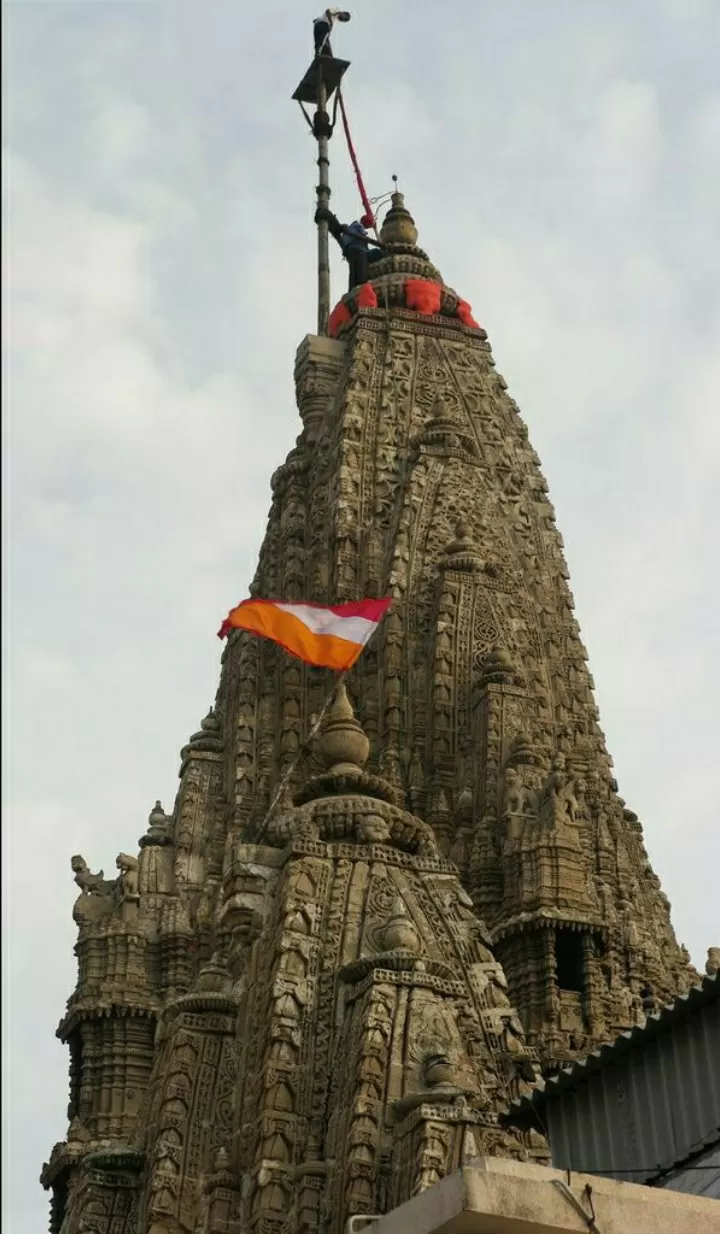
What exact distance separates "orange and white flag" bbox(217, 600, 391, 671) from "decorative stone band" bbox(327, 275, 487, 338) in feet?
56.8

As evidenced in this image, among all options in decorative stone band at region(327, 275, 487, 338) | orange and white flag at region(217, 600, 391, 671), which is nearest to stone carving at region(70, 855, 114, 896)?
orange and white flag at region(217, 600, 391, 671)

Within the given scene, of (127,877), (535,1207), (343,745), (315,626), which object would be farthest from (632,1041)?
(127,877)

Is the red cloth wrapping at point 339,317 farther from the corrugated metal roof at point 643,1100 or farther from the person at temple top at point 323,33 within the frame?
the corrugated metal roof at point 643,1100

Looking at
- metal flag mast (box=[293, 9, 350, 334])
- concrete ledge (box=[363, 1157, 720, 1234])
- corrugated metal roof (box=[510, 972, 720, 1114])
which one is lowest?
concrete ledge (box=[363, 1157, 720, 1234])

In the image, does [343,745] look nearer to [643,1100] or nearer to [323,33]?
[643,1100]

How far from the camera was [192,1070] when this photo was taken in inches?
1244

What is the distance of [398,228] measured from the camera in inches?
2643

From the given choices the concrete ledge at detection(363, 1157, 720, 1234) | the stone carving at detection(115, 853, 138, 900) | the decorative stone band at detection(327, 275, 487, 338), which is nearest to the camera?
the concrete ledge at detection(363, 1157, 720, 1234)

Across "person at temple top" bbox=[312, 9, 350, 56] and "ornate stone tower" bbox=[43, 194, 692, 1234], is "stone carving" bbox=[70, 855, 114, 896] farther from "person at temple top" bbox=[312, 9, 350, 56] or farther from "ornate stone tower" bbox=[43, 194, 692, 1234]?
"person at temple top" bbox=[312, 9, 350, 56]

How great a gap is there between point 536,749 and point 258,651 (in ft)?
28.2

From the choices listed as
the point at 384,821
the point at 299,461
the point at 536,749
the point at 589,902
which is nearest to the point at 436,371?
the point at 299,461

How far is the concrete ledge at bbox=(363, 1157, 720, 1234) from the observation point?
20.5 meters

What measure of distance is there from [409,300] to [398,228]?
16.7ft

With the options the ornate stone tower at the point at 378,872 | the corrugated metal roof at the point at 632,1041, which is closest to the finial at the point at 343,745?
the ornate stone tower at the point at 378,872
